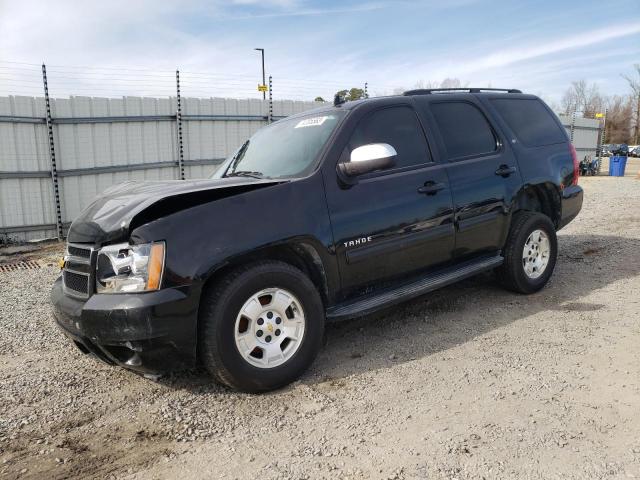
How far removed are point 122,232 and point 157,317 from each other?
526 millimetres

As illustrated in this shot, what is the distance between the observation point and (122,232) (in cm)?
286

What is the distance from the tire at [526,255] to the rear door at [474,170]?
5.4 inches

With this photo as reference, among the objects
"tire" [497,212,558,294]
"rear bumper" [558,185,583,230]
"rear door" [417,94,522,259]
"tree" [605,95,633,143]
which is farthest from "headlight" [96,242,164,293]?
"tree" [605,95,633,143]

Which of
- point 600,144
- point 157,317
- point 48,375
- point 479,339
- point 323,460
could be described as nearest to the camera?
point 323,460

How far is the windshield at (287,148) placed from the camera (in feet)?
12.0

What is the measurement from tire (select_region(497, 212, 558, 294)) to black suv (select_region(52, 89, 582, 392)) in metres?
0.02

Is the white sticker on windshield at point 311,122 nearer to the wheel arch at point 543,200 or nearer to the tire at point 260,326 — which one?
the tire at point 260,326

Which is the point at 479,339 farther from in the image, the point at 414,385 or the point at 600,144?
the point at 600,144

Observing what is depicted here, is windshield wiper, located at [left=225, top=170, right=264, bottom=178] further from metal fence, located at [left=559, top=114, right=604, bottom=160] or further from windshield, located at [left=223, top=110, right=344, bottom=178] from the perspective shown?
metal fence, located at [left=559, top=114, right=604, bottom=160]

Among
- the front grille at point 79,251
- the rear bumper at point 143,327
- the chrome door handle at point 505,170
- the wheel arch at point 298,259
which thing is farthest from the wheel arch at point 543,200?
the front grille at point 79,251

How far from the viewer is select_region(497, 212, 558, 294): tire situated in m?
4.66

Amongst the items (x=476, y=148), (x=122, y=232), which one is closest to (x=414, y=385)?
(x=122, y=232)

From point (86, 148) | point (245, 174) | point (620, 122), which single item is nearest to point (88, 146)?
point (86, 148)

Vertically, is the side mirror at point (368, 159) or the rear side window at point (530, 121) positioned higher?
the rear side window at point (530, 121)
